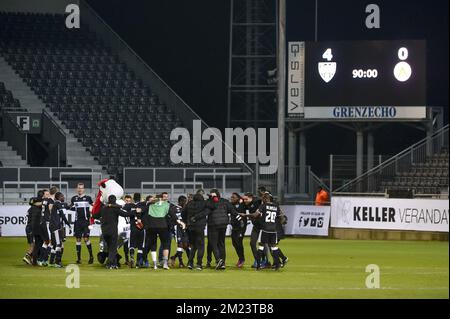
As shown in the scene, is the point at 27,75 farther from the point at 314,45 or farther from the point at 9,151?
the point at 314,45

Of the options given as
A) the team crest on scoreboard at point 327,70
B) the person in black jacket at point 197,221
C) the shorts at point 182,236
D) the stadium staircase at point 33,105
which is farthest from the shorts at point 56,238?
the team crest on scoreboard at point 327,70

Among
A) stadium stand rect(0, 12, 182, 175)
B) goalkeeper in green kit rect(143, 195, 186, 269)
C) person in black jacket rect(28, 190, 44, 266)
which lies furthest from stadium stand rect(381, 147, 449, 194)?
person in black jacket rect(28, 190, 44, 266)

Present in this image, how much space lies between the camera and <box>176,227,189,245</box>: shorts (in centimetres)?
2838

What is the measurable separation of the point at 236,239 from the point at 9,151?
20656 mm

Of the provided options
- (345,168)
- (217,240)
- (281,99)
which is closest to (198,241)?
(217,240)

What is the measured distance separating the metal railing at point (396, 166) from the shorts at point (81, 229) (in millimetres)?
17098

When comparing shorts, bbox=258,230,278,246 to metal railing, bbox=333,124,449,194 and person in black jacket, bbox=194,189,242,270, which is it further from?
metal railing, bbox=333,124,449,194

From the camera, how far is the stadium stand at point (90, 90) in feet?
162

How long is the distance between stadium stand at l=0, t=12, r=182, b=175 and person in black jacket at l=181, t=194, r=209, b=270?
20283 mm

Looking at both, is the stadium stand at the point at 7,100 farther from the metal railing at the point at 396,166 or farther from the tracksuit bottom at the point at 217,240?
the tracksuit bottom at the point at 217,240

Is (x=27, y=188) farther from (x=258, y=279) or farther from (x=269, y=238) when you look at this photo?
(x=258, y=279)

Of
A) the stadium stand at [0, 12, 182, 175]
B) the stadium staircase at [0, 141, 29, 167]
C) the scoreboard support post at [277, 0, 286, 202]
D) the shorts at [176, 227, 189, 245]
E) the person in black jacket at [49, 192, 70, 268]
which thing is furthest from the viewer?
the stadium stand at [0, 12, 182, 175]

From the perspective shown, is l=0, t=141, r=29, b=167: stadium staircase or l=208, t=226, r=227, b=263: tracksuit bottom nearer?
l=208, t=226, r=227, b=263: tracksuit bottom
